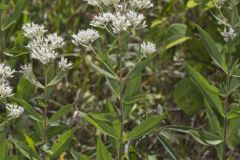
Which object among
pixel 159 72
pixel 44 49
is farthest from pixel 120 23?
pixel 159 72

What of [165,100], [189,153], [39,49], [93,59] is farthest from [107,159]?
[93,59]

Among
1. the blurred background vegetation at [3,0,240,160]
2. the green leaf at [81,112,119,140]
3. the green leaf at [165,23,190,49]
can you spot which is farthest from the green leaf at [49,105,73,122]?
the green leaf at [165,23,190,49]

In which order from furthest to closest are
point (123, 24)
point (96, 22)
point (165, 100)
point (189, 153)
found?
point (165, 100)
point (189, 153)
point (96, 22)
point (123, 24)

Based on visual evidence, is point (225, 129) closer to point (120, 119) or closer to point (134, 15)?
point (120, 119)

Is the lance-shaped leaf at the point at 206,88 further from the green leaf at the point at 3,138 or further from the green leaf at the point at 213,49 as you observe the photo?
the green leaf at the point at 3,138

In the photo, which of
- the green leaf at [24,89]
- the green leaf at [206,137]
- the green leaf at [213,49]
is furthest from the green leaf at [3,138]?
the green leaf at [213,49]

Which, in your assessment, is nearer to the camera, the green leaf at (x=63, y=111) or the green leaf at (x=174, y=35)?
the green leaf at (x=63, y=111)
